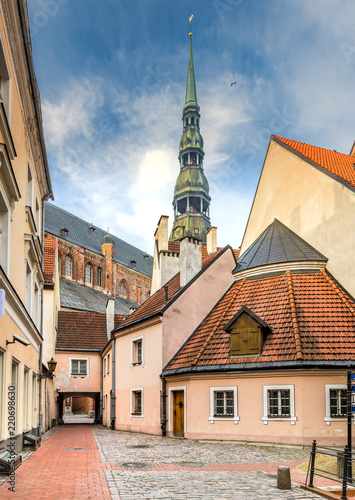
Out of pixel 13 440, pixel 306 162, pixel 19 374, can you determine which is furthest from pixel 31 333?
pixel 306 162

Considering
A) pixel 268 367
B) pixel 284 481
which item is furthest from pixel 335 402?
pixel 284 481

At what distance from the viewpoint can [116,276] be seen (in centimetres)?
6750

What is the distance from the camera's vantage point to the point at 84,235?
66.9 m

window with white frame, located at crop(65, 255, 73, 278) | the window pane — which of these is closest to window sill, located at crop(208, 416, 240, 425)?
the window pane

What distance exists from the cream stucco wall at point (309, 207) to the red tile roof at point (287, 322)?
44.9 inches

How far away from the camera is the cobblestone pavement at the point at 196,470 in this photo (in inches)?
362

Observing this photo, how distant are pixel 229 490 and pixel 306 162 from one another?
1670 cm

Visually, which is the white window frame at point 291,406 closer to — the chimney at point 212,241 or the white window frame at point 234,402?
→ the white window frame at point 234,402

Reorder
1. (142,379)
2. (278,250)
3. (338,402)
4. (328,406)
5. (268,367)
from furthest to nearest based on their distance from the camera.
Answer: (142,379), (278,250), (268,367), (338,402), (328,406)

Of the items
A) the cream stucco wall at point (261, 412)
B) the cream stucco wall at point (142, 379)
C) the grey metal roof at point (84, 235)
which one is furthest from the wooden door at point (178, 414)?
the grey metal roof at point (84, 235)

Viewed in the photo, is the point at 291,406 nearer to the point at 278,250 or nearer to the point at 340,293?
the point at 340,293

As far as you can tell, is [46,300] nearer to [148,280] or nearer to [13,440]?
[13,440]

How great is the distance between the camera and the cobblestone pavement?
919 centimetres

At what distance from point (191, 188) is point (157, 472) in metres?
79.3
